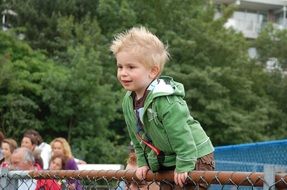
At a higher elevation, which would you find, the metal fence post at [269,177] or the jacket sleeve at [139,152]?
the metal fence post at [269,177]

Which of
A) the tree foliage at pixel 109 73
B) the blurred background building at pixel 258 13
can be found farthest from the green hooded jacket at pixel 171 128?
the blurred background building at pixel 258 13

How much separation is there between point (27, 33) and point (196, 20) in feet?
22.0

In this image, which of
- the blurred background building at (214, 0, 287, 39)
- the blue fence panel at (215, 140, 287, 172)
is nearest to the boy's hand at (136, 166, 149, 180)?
the blue fence panel at (215, 140, 287, 172)

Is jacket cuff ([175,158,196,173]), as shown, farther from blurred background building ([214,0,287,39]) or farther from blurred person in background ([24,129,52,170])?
blurred background building ([214,0,287,39])

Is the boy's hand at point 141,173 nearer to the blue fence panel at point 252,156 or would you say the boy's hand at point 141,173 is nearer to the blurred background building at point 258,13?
the blue fence panel at point 252,156

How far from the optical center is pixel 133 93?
9.90 ft

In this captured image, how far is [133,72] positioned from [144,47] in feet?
0.42

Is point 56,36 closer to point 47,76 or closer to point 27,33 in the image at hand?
point 27,33

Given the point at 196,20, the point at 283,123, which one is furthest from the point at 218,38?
the point at 283,123

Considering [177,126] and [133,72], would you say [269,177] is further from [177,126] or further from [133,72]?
[133,72]

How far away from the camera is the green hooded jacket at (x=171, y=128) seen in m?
2.72

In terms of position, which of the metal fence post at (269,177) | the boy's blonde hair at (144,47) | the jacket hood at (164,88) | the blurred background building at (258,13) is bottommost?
the metal fence post at (269,177)

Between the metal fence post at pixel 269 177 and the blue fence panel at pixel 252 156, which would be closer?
the metal fence post at pixel 269 177

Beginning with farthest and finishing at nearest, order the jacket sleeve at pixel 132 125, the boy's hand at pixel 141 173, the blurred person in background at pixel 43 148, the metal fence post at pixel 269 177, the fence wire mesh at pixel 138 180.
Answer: the blurred person in background at pixel 43 148 → the jacket sleeve at pixel 132 125 → the boy's hand at pixel 141 173 → the fence wire mesh at pixel 138 180 → the metal fence post at pixel 269 177
